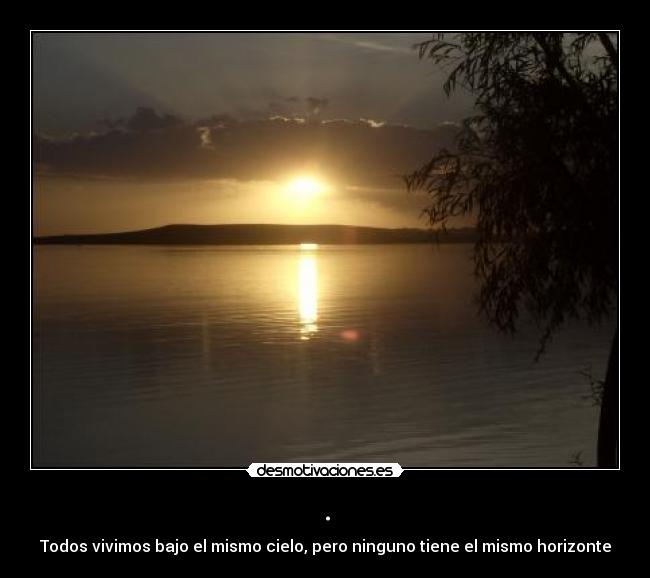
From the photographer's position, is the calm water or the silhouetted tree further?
the calm water

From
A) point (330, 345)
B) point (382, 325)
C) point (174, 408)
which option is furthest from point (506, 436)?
point (382, 325)

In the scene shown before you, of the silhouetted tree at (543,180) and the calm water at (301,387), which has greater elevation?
the silhouetted tree at (543,180)

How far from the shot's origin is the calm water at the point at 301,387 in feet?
53.2

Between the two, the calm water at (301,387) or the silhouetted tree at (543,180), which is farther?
the calm water at (301,387)

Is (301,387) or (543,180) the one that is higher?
(543,180)

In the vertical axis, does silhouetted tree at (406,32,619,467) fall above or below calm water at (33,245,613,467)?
above

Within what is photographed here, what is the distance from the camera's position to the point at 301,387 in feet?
73.5

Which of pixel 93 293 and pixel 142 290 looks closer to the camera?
pixel 93 293

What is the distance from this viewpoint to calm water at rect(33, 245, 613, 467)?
16.2 meters

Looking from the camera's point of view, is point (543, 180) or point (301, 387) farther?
point (301, 387)

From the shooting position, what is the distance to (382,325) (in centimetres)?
3534

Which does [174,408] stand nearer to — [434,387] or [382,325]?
A: [434,387]
